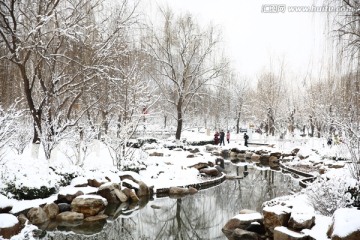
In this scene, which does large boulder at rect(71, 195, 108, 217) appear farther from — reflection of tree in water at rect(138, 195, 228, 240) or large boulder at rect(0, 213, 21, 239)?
large boulder at rect(0, 213, 21, 239)

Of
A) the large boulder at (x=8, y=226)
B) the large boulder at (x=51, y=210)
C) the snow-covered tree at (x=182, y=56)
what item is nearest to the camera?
the large boulder at (x=8, y=226)

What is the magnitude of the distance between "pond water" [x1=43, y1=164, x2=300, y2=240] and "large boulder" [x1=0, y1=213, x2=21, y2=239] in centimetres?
137

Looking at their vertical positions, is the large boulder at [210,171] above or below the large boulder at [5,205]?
below

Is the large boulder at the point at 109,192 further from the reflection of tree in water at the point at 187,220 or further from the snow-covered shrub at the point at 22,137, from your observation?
the snow-covered shrub at the point at 22,137

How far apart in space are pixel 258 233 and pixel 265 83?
33.5 m

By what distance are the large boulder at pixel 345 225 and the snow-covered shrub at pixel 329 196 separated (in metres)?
1.08

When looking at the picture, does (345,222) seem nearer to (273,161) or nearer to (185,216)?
(185,216)

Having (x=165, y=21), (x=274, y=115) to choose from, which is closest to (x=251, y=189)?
(x=165, y=21)

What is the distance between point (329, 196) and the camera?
302 inches

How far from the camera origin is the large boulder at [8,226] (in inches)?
271

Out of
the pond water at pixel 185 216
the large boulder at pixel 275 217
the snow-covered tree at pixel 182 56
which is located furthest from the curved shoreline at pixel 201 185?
the snow-covered tree at pixel 182 56

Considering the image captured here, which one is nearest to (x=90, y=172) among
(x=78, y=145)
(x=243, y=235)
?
(x=78, y=145)

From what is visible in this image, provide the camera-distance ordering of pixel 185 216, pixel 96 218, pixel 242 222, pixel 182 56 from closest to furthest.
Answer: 1. pixel 242 222
2. pixel 96 218
3. pixel 185 216
4. pixel 182 56

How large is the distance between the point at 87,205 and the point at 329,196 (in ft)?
21.6
